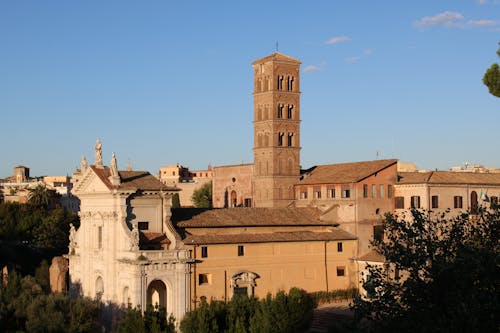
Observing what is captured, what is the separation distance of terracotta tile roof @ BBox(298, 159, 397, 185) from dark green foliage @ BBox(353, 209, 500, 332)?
30.2 meters

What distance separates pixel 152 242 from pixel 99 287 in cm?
596

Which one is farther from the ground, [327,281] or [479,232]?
[479,232]

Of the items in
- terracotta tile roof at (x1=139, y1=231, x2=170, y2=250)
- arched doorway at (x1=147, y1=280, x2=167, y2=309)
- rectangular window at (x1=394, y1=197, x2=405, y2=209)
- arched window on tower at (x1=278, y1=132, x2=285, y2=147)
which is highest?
arched window on tower at (x1=278, y1=132, x2=285, y2=147)

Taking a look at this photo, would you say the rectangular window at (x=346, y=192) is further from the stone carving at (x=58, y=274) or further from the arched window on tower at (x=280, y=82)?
the stone carving at (x=58, y=274)

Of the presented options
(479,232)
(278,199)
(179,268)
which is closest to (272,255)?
(179,268)

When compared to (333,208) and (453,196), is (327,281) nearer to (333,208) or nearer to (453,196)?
(333,208)

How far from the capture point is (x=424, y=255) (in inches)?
861

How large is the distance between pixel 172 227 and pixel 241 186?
19564 mm

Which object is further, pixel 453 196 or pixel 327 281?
pixel 453 196

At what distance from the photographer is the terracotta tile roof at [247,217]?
160 feet

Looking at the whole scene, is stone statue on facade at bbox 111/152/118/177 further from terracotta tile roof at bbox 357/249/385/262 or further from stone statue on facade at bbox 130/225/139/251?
terracotta tile roof at bbox 357/249/385/262

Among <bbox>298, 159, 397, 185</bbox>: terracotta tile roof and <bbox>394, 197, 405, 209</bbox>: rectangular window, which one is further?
<bbox>394, 197, 405, 209</bbox>: rectangular window

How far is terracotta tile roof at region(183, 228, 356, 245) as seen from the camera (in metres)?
46.9

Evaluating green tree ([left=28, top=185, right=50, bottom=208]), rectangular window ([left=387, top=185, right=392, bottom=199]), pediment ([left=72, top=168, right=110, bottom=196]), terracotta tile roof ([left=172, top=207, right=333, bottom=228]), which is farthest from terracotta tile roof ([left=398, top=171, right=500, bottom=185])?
green tree ([left=28, top=185, right=50, bottom=208])
